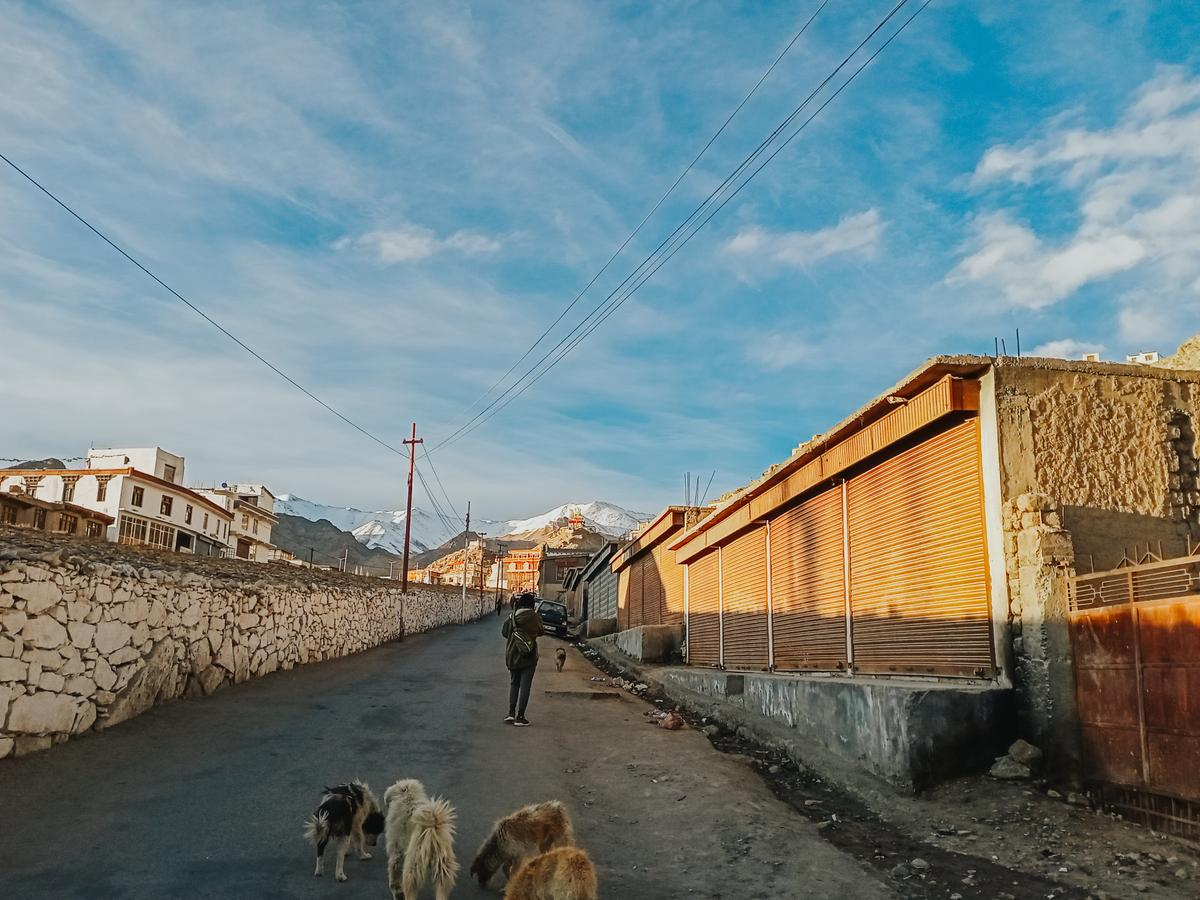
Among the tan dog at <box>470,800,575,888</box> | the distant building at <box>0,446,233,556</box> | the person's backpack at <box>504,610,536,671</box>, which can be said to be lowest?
the tan dog at <box>470,800,575,888</box>

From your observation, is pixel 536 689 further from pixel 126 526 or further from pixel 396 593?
pixel 126 526

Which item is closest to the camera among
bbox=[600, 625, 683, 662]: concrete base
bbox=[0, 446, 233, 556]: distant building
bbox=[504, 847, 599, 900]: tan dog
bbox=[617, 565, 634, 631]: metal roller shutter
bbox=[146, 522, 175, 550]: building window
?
bbox=[504, 847, 599, 900]: tan dog

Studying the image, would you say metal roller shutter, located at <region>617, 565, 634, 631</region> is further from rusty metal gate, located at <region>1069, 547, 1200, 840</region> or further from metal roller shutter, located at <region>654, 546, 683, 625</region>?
rusty metal gate, located at <region>1069, 547, 1200, 840</region>

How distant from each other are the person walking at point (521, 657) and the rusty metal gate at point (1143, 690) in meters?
6.44

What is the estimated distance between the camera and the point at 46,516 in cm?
3266

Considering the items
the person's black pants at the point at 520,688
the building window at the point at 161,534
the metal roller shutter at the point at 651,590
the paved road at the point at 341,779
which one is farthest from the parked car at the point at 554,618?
the building window at the point at 161,534

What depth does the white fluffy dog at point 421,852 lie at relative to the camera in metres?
4.68

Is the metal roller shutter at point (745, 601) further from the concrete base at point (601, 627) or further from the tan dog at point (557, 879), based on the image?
the concrete base at point (601, 627)

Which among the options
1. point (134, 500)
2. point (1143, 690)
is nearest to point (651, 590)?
point (1143, 690)

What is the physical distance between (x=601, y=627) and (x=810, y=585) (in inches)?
1038

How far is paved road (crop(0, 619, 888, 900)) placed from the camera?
5199 millimetres

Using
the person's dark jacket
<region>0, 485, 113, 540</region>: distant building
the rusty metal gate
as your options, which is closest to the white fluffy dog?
the rusty metal gate

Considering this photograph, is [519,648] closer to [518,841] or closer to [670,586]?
[518,841]

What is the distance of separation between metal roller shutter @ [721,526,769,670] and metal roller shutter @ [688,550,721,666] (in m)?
0.64
